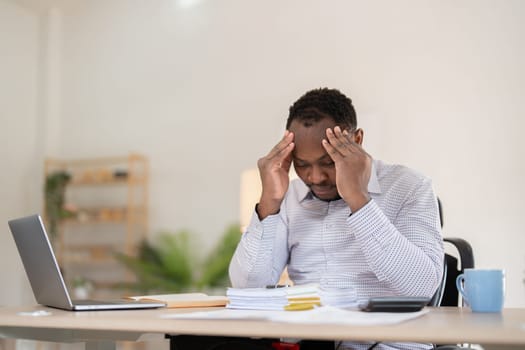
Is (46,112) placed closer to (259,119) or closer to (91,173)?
(91,173)

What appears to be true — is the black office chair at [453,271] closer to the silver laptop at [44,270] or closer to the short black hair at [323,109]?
the short black hair at [323,109]

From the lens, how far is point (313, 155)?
5.52ft

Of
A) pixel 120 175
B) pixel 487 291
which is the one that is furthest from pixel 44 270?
pixel 120 175

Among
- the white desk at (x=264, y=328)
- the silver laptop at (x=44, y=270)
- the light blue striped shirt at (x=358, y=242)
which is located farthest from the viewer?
the light blue striped shirt at (x=358, y=242)

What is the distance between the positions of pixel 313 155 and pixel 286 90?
3.46 metres

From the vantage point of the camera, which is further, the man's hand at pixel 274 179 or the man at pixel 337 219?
the man's hand at pixel 274 179

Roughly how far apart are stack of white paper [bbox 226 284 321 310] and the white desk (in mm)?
208

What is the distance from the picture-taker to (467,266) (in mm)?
1871

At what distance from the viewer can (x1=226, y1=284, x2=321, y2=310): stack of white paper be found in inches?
49.4

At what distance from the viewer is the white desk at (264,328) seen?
851 mm

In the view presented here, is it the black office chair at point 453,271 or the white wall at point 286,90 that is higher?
the white wall at point 286,90

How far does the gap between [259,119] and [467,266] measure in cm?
343

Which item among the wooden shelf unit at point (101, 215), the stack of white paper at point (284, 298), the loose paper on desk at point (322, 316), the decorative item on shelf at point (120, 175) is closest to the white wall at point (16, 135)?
the wooden shelf unit at point (101, 215)

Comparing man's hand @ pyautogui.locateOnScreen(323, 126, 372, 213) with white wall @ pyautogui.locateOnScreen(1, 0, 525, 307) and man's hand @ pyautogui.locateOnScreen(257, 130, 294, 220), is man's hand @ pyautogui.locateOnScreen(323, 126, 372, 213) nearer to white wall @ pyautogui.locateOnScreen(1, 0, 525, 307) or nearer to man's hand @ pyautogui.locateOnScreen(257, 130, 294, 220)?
man's hand @ pyautogui.locateOnScreen(257, 130, 294, 220)
